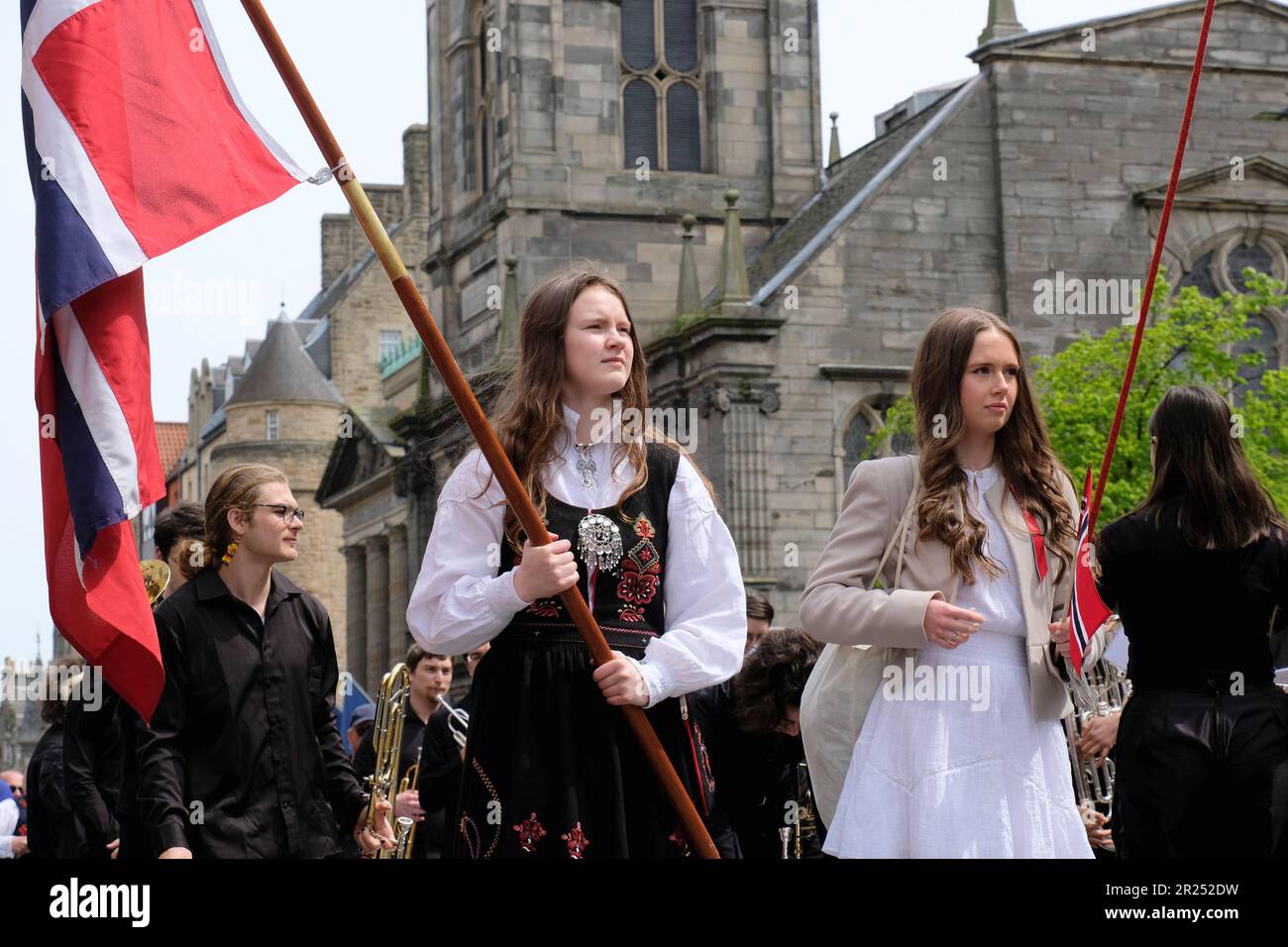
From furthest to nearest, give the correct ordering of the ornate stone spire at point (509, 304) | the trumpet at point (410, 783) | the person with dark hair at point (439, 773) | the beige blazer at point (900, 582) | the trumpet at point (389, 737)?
the ornate stone spire at point (509, 304) → the trumpet at point (410, 783) → the person with dark hair at point (439, 773) → the trumpet at point (389, 737) → the beige blazer at point (900, 582)

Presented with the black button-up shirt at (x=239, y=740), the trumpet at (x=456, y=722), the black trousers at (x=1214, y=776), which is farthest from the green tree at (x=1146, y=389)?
the black button-up shirt at (x=239, y=740)

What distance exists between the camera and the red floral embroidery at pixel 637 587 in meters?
5.39

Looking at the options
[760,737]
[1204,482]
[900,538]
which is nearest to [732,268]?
[760,737]

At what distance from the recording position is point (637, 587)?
17.7ft

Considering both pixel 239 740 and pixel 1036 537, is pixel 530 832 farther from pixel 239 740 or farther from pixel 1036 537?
pixel 239 740

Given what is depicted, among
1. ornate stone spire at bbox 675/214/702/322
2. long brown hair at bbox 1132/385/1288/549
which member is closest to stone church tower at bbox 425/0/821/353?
ornate stone spire at bbox 675/214/702/322

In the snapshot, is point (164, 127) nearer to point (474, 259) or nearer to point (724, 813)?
point (724, 813)

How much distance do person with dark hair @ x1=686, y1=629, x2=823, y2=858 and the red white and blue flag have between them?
3.04 metres

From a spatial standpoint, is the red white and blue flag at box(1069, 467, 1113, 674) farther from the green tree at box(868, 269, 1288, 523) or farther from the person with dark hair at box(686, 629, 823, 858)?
the green tree at box(868, 269, 1288, 523)

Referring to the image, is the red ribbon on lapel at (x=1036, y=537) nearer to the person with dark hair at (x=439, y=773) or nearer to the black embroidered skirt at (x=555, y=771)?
the black embroidered skirt at (x=555, y=771)
